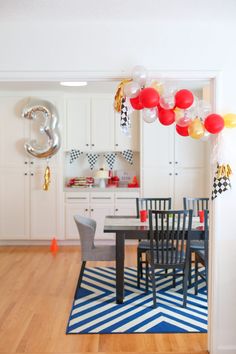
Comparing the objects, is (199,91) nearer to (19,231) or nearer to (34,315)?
(19,231)

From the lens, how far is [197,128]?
8.68 ft

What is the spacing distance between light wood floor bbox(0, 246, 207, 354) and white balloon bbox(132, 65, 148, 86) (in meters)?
1.91

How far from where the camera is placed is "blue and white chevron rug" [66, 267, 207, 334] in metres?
3.23

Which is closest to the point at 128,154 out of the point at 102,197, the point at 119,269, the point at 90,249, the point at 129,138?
the point at 129,138

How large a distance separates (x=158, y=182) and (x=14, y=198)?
2.21 m

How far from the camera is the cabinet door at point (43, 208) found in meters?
6.02

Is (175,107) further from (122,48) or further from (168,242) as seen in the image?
(168,242)

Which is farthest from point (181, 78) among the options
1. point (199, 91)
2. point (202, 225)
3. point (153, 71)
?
point (199, 91)

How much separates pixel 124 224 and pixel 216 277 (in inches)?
51.5

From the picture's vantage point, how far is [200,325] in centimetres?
327

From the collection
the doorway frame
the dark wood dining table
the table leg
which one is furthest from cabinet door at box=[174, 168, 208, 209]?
the doorway frame

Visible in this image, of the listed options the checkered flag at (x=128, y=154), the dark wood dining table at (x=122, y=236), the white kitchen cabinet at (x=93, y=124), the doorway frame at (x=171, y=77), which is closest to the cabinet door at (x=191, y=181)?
the checkered flag at (x=128, y=154)

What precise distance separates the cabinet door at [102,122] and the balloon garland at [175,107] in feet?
11.1

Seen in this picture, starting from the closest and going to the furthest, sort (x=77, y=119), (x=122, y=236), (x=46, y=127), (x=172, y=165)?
(x=122, y=236) → (x=46, y=127) → (x=172, y=165) → (x=77, y=119)
